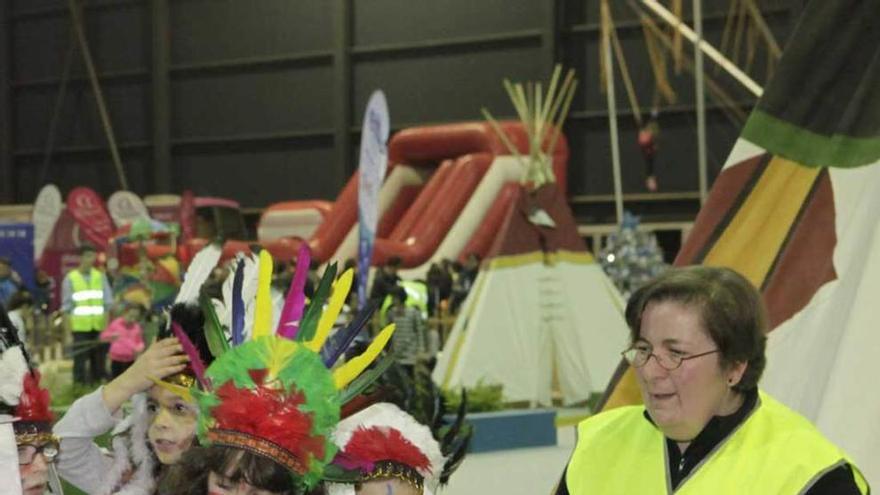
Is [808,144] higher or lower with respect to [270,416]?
higher

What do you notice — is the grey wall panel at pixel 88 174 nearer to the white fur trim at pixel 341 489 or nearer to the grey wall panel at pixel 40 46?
the grey wall panel at pixel 40 46

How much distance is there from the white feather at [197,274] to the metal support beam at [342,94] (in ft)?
72.2

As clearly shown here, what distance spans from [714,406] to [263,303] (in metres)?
0.76

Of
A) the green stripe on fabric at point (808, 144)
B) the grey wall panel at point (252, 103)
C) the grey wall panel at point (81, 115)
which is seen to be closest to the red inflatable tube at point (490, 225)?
the grey wall panel at point (252, 103)

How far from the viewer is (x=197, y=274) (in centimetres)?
337

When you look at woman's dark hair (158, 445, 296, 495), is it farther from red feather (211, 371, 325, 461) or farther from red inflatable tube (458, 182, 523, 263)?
red inflatable tube (458, 182, 523, 263)

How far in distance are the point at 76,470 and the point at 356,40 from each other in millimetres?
22973

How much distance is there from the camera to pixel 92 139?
2905 centimetres

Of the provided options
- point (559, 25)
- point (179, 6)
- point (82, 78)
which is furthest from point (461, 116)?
point (82, 78)

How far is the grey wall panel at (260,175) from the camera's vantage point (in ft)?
85.7

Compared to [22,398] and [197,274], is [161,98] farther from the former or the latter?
[22,398]

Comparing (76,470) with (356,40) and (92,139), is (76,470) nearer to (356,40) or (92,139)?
(356,40)

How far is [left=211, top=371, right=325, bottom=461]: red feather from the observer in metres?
2.32

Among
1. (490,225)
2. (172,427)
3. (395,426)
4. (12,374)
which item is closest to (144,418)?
(172,427)
